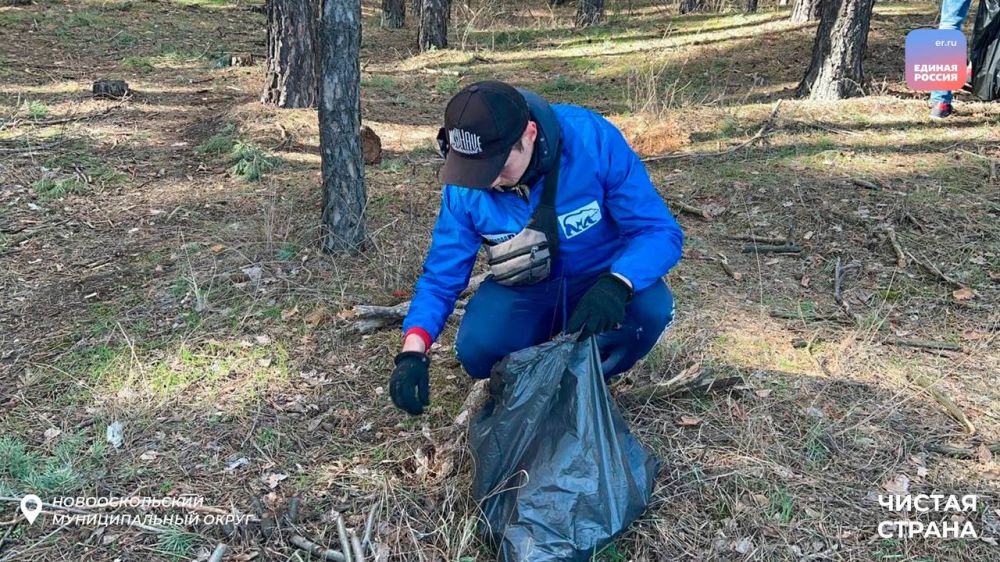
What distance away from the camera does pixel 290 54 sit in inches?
237

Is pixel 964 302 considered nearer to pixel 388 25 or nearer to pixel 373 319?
pixel 373 319

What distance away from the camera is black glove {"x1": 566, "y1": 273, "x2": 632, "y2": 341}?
218 cm

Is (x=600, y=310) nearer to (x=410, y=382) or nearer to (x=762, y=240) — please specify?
(x=410, y=382)

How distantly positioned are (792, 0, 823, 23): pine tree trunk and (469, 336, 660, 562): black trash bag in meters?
7.81

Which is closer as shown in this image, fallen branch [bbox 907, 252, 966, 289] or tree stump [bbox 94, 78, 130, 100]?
fallen branch [bbox 907, 252, 966, 289]

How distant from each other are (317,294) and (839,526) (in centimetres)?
239

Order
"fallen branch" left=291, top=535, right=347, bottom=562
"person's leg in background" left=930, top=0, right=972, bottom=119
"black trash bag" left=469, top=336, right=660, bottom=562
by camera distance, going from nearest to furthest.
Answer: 1. "black trash bag" left=469, top=336, right=660, bottom=562
2. "fallen branch" left=291, top=535, right=347, bottom=562
3. "person's leg in background" left=930, top=0, right=972, bottom=119

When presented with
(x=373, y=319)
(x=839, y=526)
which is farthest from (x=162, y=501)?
(x=839, y=526)

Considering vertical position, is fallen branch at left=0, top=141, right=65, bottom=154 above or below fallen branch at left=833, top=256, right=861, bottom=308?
above

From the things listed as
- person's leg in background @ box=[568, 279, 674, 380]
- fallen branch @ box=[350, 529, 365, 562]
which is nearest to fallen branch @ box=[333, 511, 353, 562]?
fallen branch @ box=[350, 529, 365, 562]

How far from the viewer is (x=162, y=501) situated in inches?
92.4

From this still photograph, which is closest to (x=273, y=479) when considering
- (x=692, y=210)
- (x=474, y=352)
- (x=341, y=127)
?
(x=474, y=352)

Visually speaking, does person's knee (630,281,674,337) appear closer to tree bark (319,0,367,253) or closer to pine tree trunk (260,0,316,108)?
tree bark (319,0,367,253)

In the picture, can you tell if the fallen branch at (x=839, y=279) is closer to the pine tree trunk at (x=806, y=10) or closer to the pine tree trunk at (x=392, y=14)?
the pine tree trunk at (x=806, y=10)
